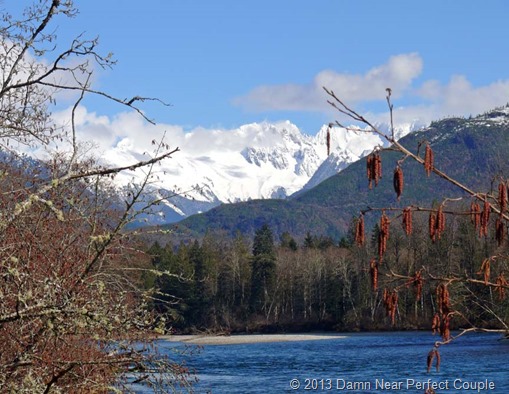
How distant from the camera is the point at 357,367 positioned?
1906 inches

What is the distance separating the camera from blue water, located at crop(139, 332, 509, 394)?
3784 centimetres

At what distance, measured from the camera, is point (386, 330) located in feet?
296

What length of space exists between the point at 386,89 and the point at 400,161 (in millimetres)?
454

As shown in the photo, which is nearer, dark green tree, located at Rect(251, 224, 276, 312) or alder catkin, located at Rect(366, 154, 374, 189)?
alder catkin, located at Rect(366, 154, 374, 189)

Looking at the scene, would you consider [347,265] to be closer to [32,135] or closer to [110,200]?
[110,200]

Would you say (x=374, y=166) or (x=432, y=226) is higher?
(x=374, y=166)

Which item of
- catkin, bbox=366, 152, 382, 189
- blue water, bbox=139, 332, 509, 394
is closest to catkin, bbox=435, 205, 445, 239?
catkin, bbox=366, 152, 382, 189

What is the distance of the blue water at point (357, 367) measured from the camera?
124 ft

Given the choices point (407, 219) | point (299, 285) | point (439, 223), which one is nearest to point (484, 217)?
point (439, 223)

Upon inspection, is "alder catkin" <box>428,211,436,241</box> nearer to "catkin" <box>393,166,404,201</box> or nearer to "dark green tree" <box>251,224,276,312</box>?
"catkin" <box>393,166,404,201</box>

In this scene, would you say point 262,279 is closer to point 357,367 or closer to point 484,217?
point 357,367

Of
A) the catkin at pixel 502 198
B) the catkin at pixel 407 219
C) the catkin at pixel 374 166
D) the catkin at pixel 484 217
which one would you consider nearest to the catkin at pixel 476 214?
the catkin at pixel 484 217

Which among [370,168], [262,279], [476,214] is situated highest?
[262,279]

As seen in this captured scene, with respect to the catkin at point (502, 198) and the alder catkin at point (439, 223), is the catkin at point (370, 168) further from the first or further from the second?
the catkin at point (502, 198)
